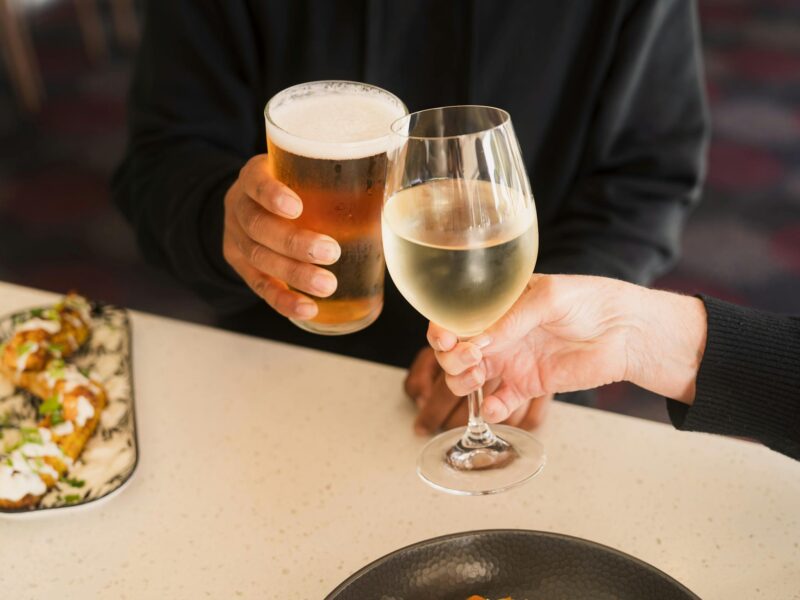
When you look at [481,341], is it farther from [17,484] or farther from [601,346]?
[17,484]

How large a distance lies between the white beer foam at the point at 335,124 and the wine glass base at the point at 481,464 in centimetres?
33

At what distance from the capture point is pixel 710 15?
17.5ft

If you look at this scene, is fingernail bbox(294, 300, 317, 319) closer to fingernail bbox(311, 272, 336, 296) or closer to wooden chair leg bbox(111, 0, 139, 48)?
fingernail bbox(311, 272, 336, 296)

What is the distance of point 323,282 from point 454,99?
606 millimetres

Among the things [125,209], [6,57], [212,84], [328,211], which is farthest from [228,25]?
[6,57]

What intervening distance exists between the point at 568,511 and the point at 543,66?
2.39 feet

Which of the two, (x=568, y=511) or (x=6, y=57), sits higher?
(x=568, y=511)

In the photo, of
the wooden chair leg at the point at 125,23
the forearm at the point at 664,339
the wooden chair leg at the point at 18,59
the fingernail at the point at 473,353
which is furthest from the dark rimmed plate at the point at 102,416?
the wooden chair leg at the point at 125,23

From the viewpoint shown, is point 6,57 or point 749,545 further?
point 6,57

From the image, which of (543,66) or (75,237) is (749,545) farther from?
(75,237)

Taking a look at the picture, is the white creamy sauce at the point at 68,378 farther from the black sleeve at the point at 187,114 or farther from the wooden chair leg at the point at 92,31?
the wooden chair leg at the point at 92,31

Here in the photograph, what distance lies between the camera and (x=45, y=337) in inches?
46.3

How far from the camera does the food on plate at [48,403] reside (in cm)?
97

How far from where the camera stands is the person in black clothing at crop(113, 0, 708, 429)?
139 cm
